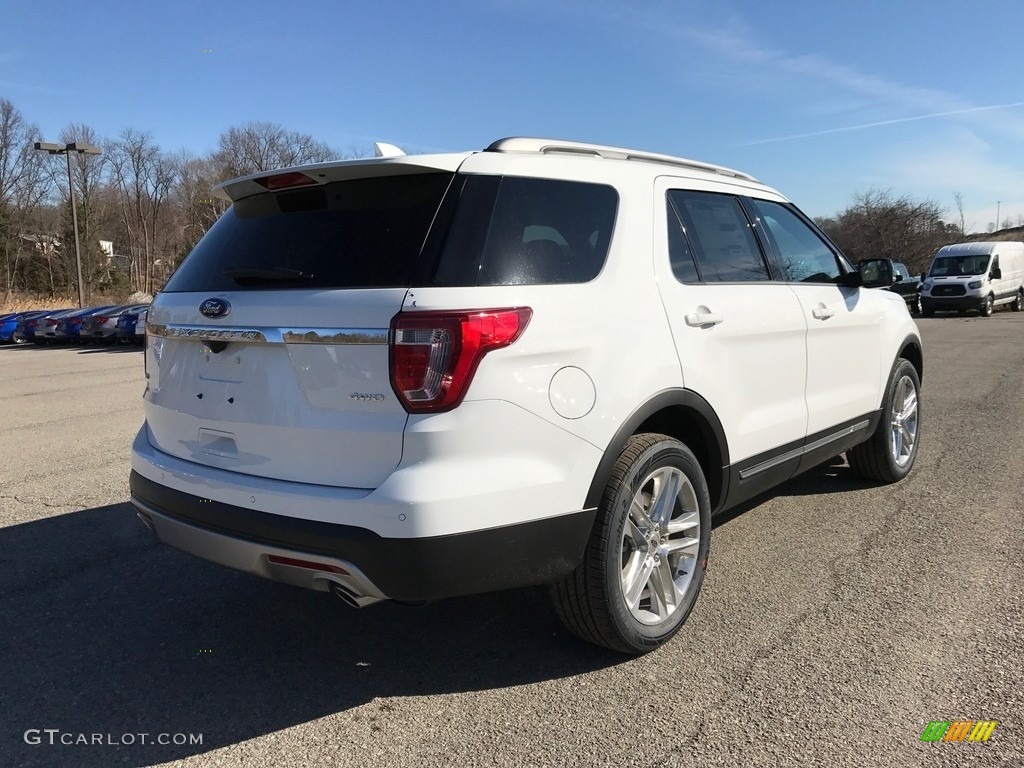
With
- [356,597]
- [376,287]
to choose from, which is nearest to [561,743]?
[356,597]

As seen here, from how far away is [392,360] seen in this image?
2.38 meters

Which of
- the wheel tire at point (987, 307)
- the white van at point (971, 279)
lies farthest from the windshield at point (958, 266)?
the wheel tire at point (987, 307)

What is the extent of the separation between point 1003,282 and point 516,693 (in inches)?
1230

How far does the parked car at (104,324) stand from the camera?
73.2 feet

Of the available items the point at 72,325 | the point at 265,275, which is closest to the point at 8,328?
the point at 72,325

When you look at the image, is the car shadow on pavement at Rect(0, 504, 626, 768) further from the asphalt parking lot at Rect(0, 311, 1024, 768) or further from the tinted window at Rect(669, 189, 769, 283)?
the tinted window at Rect(669, 189, 769, 283)

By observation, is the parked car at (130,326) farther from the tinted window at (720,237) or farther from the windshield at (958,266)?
the windshield at (958,266)

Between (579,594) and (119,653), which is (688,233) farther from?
(119,653)

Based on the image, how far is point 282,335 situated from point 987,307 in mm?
29389

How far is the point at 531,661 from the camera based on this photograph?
304 cm

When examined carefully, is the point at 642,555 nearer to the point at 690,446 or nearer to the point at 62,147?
the point at 690,446

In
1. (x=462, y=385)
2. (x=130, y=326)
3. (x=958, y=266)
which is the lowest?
(x=462, y=385)

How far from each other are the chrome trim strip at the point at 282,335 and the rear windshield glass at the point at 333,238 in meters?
0.17

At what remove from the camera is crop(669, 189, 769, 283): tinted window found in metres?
3.46
